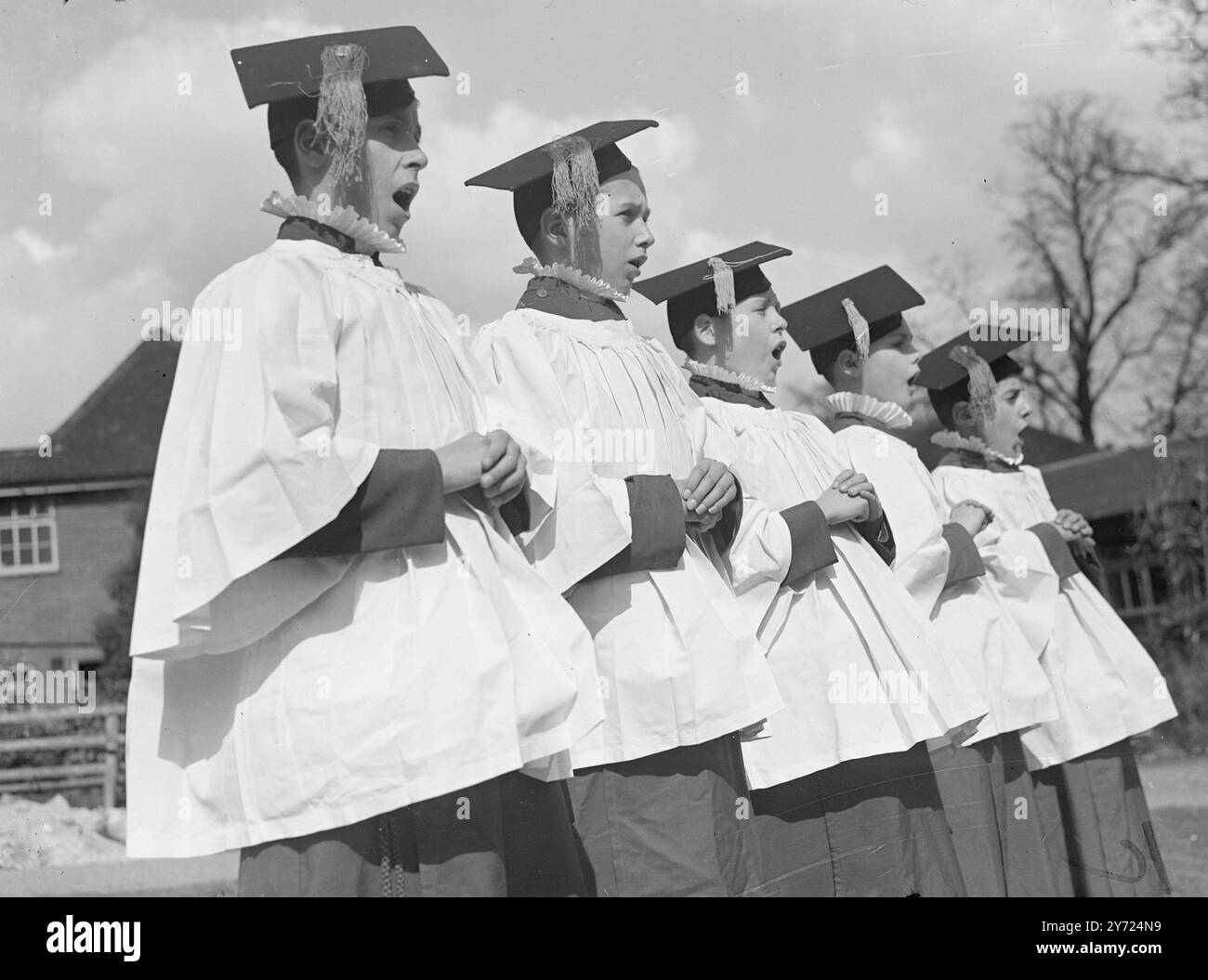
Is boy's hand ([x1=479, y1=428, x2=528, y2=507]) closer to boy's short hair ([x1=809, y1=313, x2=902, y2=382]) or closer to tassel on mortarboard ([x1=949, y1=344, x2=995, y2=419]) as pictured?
boy's short hair ([x1=809, y1=313, x2=902, y2=382])

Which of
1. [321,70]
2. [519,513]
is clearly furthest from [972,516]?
[321,70]

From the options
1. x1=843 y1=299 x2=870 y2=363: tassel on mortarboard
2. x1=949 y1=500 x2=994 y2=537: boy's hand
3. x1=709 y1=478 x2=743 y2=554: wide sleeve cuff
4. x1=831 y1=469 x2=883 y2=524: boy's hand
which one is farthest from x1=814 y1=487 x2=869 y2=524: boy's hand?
x1=949 y1=500 x2=994 y2=537: boy's hand

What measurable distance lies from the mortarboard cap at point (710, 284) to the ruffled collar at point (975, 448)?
137 centimetres

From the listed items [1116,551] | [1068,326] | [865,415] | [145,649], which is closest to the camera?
[145,649]

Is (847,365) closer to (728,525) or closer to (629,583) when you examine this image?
(728,525)

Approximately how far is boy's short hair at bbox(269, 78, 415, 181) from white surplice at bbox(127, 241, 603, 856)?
0.75 feet

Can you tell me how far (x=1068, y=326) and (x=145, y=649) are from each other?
3581 mm

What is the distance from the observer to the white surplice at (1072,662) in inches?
192

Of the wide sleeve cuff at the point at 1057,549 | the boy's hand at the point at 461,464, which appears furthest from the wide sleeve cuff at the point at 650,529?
the wide sleeve cuff at the point at 1057,549

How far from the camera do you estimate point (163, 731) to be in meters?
2.67

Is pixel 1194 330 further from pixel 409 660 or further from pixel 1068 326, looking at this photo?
pixel 409 660
